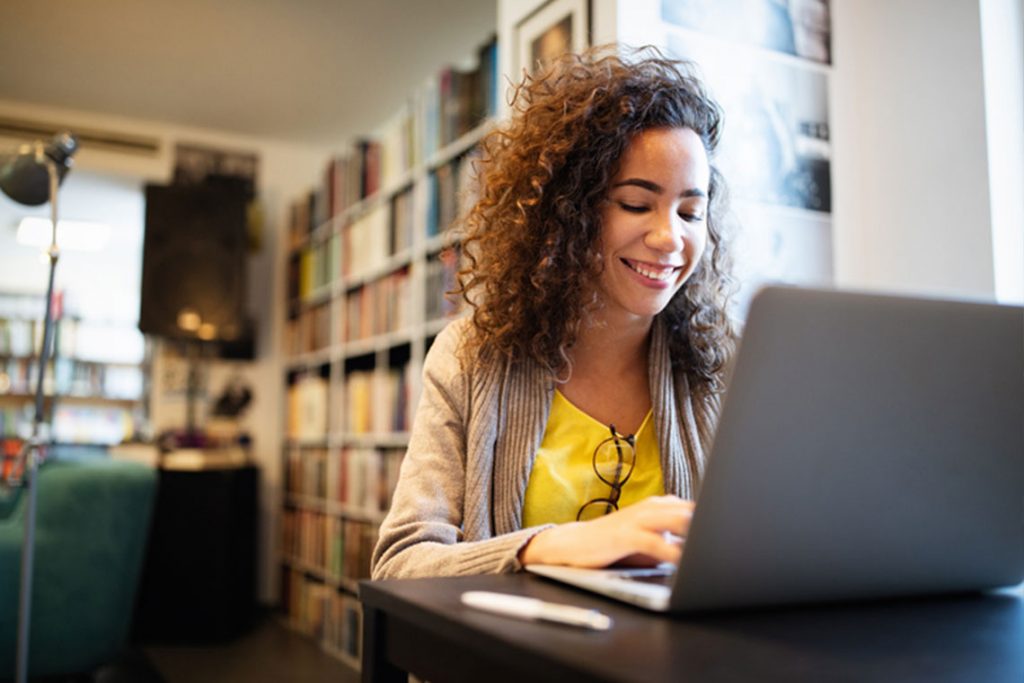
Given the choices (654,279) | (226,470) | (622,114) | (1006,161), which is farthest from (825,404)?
(226,470)

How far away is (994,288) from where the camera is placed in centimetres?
160

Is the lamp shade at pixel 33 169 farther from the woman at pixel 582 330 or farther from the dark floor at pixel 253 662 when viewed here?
the dark floor at pixel 253 662

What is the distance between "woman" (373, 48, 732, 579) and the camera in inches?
45.2

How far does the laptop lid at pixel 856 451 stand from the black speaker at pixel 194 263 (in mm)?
3869

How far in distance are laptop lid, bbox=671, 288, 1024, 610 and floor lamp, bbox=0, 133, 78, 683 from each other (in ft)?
6.87

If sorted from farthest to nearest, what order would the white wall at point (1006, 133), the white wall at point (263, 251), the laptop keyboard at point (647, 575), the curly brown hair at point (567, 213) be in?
the white wall at point (263, 251)
the white wall at point (1006, 133)
the curly brown hair at point (567, 213)
the laptop keyboard at point (647, 575)

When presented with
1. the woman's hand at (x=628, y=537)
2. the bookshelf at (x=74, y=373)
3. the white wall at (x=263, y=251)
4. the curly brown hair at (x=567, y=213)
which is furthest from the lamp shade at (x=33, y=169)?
the bookshelf at (x=74, y=373)

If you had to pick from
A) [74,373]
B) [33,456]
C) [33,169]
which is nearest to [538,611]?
[33,456]

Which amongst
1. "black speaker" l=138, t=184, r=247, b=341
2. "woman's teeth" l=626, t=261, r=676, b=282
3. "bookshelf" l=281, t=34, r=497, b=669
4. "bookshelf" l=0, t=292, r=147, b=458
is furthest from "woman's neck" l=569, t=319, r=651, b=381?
"bookshelf" l=0, t=292, r=147, b=458

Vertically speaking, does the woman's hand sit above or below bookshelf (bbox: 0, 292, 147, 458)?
below

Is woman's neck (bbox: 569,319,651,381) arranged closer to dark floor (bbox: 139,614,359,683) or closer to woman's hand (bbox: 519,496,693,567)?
woman's hand (bbox: 519,496,693,567)

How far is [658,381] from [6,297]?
25.4 ft

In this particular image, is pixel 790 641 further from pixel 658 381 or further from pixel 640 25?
pixel 640 25

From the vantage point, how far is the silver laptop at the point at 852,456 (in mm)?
568
